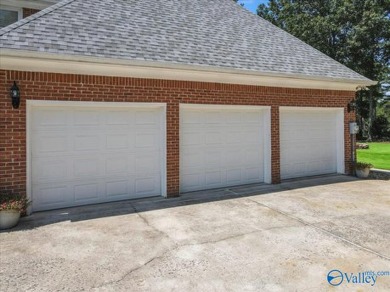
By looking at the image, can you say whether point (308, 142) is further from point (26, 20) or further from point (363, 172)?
point (26, 20)

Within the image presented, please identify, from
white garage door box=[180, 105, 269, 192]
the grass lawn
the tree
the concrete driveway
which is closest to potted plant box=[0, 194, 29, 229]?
the concrete driveway

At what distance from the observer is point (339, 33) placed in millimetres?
34062

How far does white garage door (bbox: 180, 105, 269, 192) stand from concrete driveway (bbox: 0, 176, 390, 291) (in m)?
1.33

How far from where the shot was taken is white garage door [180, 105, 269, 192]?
345 inches

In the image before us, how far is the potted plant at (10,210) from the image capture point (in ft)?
19.2

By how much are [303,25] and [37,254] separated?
1392 inches

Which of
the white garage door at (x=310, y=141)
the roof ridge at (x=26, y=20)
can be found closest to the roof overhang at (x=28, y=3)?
the roof ridge at (x=26, y=20)

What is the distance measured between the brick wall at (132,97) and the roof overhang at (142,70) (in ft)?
0.43

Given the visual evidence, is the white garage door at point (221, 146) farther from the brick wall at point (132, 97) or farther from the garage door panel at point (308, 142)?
the garage door panel at point (308, 142)

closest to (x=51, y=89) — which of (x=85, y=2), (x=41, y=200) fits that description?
(x=41, y=200)

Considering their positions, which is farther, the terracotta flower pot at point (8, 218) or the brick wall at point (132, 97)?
the brick wall at point (132, 97)

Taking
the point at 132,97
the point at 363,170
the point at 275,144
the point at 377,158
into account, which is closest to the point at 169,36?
the point at 132,97

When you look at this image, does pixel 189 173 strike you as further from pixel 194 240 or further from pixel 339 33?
pixel 339 33

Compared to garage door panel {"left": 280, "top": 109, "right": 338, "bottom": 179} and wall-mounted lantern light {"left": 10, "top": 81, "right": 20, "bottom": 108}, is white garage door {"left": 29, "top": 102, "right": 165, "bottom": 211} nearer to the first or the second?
wall-mounted lantern light {"left": 10, "top": 81, "right": 20, "bottom": 108}
